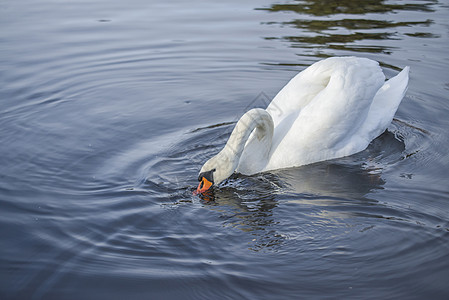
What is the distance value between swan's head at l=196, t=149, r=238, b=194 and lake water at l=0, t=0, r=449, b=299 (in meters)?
0.18

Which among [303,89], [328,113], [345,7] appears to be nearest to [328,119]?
[328,113]

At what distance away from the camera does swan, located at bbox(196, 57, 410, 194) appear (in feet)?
23.3

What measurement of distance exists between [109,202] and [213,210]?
113cm

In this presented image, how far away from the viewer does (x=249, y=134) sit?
722 centimetres

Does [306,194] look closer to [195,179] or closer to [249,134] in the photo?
[249,134]

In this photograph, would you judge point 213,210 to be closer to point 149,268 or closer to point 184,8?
point 149,268

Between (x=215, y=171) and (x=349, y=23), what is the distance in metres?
7.92

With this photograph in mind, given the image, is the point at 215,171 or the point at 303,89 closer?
the point at 215,171

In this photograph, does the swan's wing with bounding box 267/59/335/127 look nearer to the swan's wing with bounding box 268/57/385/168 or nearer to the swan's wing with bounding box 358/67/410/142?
the swan's wing with bounding box 268/57/385/168

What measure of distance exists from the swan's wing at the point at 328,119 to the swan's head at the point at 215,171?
804mm

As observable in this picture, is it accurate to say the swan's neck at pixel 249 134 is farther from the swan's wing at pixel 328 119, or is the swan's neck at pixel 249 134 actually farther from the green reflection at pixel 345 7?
the green reflection at pixel 345 7

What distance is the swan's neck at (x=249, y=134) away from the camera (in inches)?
276

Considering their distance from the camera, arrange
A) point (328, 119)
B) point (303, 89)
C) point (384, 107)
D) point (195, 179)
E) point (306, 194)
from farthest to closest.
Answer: point (384, 107)
point (303, 89)
point (328, 119)
point (195, 179)
point (306, 194)

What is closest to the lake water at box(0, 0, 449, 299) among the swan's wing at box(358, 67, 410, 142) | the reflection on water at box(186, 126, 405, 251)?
the reflection on water at box(186, 126, 405, 251)
